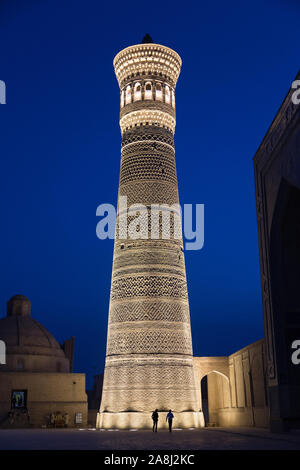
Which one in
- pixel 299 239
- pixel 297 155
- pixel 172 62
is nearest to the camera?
pixel 297 155

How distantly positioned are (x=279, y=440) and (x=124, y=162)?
12.5 meters

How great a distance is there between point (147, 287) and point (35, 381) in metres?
9.90

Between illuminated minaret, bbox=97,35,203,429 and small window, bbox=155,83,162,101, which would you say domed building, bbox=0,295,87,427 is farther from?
small window, bbox=155,83,162,101

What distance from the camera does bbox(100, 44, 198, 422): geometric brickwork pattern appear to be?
17141 millimetres

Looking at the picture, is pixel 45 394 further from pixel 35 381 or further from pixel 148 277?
pixel 148 277

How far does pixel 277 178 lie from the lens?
39.5 ft

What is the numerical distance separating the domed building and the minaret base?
7.57m

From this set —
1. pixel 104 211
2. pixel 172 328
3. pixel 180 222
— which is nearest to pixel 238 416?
pixel 172 328

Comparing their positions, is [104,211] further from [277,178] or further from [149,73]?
[277,178]

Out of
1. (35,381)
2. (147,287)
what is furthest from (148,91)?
(35,381)

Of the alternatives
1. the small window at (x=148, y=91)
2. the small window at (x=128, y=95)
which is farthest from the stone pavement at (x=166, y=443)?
the small window at (x=128, y=95)

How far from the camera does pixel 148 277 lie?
18.0 m

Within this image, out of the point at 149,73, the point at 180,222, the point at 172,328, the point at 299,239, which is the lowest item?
the point at 172,328

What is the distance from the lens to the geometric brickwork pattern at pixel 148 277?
17141 mm
